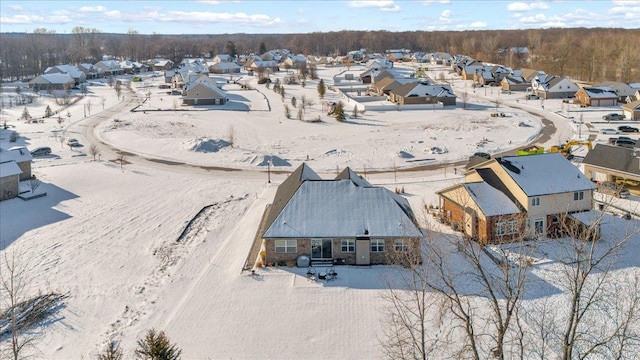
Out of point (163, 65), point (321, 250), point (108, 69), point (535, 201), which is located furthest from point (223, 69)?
point (535, 201)

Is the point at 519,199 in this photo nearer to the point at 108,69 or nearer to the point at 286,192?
the point at 286,192

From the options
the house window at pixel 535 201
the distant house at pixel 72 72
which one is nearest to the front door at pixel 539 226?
the house window at pixel 535 201

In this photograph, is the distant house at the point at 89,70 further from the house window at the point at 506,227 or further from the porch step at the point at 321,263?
the house window at the point at 506,227

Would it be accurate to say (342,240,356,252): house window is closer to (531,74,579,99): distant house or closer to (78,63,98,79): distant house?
(531,74,579,99): distant house

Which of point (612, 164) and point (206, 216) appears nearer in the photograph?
point (206, 216)

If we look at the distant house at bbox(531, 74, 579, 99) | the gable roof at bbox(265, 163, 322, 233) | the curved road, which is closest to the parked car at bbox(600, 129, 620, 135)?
the curved road
